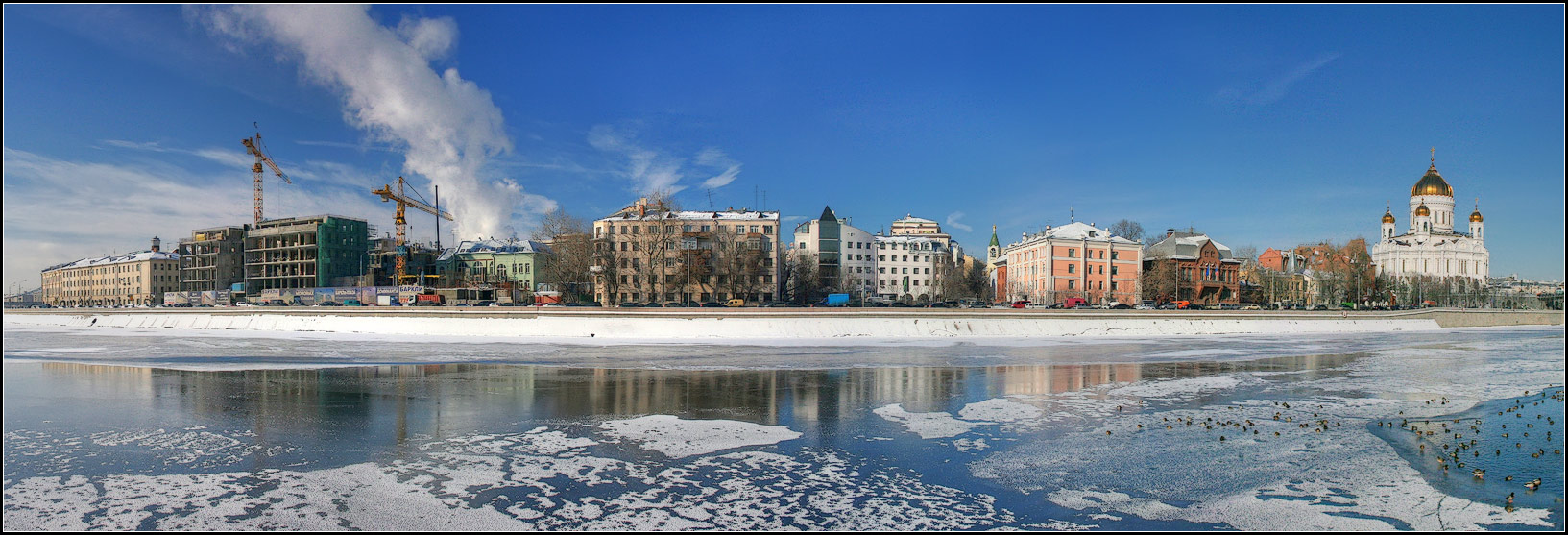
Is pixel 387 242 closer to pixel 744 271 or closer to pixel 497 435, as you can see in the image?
pixel 744 271

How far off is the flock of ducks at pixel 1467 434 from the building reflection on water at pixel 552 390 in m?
6.84

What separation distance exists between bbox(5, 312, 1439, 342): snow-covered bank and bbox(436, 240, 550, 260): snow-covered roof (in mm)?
53415

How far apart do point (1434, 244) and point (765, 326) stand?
135 m

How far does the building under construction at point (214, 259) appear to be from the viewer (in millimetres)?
115938

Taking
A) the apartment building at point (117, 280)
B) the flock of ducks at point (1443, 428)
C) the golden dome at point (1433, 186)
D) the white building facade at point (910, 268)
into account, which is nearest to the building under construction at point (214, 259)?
the apartment building at point (117, 280)

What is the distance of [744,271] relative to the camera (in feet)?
268

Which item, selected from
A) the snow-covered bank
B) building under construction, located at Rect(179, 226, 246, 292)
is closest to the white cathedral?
the snow-covered bank

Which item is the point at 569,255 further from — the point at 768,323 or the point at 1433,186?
the point at 1433,186

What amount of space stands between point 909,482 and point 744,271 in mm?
72118

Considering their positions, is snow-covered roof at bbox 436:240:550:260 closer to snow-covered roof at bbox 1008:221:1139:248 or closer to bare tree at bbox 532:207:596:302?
bare tree at bbox 532:207:596:302

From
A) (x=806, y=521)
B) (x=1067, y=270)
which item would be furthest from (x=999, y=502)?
(x=1067, y=270)

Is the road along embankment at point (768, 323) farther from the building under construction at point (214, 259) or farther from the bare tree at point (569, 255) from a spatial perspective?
the building under construction at point (214, 259)

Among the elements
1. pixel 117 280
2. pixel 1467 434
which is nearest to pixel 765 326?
pixel 1467 434

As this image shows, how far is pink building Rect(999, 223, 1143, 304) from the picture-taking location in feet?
277
